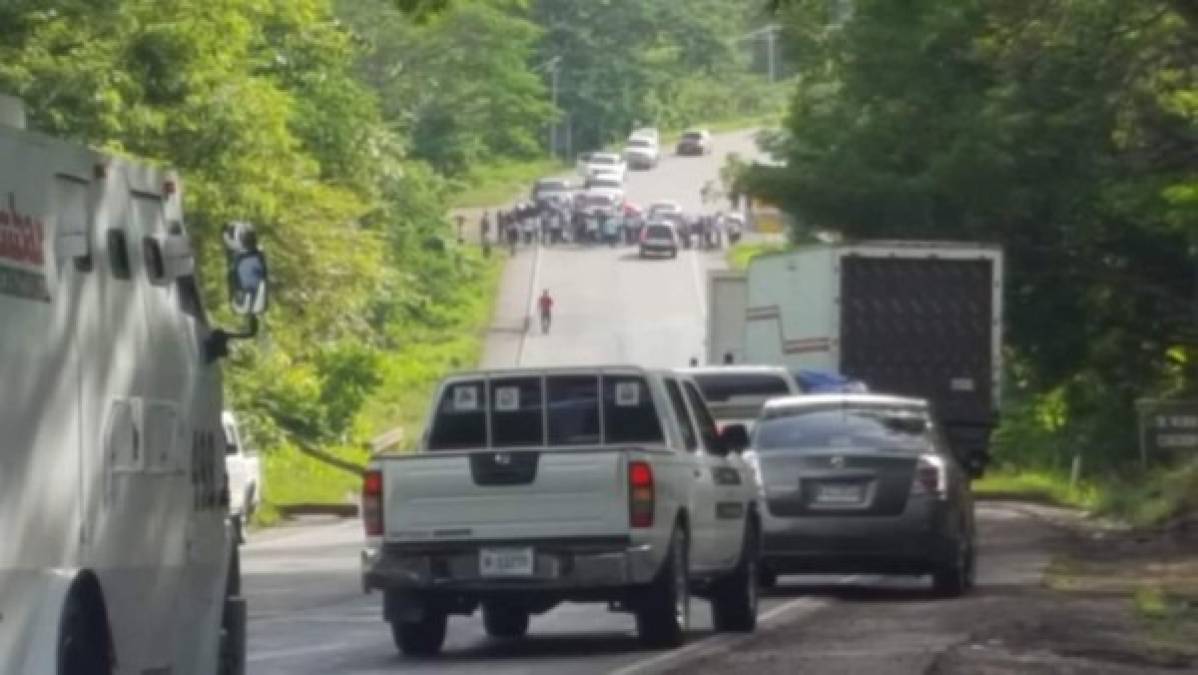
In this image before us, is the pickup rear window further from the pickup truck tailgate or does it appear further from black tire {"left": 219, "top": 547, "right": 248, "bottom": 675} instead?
black tire {"left": 219, "top": 547, "right": 248, "bottom": 675}

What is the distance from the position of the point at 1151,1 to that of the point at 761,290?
1475 cm

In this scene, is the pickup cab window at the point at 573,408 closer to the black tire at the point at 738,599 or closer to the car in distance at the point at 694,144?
the black tire at the point at 738,599

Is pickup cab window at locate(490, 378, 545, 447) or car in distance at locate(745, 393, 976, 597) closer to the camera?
pickup cab window at locate(490, 378, 545, 447)

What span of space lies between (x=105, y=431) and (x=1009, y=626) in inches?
386

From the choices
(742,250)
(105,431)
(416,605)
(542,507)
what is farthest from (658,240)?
(105,431)

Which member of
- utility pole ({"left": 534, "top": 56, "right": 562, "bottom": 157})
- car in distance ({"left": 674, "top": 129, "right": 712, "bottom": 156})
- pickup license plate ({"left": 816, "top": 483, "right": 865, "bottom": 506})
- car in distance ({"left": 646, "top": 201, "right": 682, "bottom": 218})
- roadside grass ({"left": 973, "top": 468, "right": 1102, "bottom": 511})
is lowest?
roadside grass ({"left": 973, "top": 468, "right": 1102, "bottom": 511})

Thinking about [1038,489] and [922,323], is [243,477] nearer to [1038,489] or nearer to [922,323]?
[922,323]

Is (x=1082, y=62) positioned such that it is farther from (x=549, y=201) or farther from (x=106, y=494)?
(x=549, y=201)

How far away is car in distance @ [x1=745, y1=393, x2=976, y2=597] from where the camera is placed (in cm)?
2533

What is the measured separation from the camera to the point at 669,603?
20219 millimetres

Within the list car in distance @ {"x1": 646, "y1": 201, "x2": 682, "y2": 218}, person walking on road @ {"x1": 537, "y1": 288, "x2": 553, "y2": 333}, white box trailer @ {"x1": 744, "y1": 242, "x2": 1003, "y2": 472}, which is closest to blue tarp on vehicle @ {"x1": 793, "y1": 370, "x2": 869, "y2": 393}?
white box trailer @ {"x1": 744, "y1": 242, "x2": 1003, "y2": 472}

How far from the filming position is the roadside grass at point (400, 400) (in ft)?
179

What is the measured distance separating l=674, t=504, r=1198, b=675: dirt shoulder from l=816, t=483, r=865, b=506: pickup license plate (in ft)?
2.65

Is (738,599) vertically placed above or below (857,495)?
below
